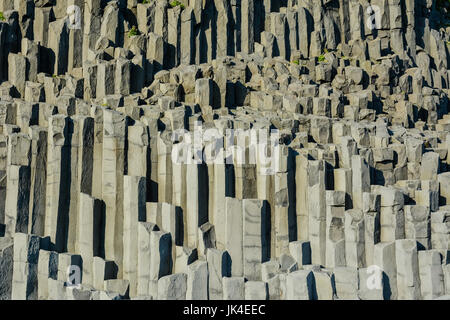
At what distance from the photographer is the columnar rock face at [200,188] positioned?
1459 centimetres

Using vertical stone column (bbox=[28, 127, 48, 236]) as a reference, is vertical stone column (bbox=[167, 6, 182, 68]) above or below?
above

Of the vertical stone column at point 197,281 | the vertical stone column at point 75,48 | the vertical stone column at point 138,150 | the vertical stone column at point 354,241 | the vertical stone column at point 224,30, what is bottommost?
the vertical stone column at point 197,281

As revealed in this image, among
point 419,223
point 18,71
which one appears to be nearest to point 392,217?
point 419,223

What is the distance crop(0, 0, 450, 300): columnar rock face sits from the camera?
1459 cm

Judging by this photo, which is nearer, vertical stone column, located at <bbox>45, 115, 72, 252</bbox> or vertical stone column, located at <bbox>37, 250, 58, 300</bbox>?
vertical stone column, located at <bbox>37, 250, 58, 300</bbox>

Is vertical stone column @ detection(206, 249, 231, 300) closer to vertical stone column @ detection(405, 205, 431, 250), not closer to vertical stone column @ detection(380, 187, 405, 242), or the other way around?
vertical stone column @ detection(380, 187, 405, 242)

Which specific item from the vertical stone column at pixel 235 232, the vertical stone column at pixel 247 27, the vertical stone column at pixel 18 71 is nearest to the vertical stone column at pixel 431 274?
the vertical stone column at pixel 235 232

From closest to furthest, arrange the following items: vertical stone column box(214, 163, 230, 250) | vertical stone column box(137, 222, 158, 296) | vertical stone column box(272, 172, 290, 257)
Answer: vertical stone column box(137, 222, 158, 296), vertical stone column box(214, 163, 230, 250), vertical stone column box(272, 172, 290, 257)

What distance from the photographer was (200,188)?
1570 cm

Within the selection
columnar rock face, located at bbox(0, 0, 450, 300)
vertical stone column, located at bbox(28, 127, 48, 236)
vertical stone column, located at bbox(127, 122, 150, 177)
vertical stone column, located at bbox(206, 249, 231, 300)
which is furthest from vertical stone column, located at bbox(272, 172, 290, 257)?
vertical stone column, located at bbox(28, 127, 48, 236)

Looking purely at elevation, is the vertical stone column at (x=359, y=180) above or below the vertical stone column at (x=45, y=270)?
above

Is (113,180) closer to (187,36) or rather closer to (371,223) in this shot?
(371,223)

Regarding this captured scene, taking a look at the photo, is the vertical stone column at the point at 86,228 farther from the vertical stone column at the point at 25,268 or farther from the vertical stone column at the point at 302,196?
the vertical stone column at the point at 302,196

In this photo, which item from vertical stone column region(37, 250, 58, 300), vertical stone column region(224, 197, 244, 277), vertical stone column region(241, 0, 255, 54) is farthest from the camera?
vertical stone column region(241, 0, 255, 54)
